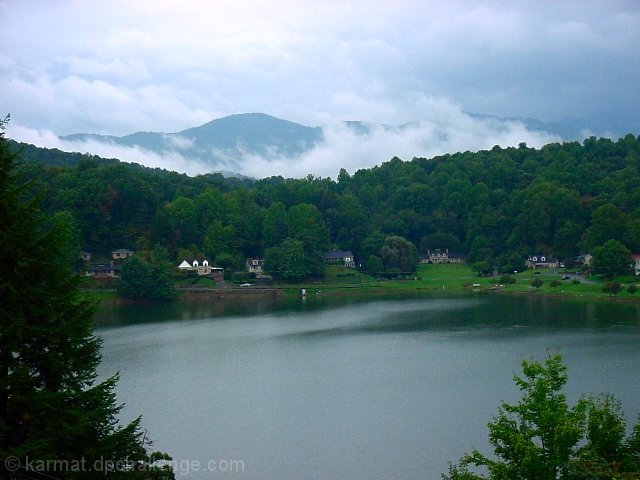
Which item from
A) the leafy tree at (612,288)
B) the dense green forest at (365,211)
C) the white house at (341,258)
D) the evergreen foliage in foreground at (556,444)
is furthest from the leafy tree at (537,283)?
the evergreen foliage in foreground at (556,444)

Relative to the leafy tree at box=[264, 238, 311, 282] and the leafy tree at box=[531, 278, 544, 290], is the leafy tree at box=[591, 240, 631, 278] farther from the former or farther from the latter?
the leafy tree at box=[264, 238, 311, 282]

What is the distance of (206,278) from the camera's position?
48.6 meters

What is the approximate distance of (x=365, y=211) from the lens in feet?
221

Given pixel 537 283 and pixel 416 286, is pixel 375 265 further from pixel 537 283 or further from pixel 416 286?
pixel 537 283

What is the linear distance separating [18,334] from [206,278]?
4255 centimetres

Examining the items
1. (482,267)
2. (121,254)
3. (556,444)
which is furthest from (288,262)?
(556,444)

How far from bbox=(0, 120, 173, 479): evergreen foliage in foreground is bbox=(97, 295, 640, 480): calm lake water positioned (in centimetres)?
659

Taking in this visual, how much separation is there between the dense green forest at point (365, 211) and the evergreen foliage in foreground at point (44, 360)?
3911cm

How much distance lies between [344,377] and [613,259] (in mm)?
28272

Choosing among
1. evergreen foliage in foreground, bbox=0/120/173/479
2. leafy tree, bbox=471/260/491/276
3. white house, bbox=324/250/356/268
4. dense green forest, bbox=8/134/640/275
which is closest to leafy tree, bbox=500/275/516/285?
leafy tree, bbox=471/260/491/276

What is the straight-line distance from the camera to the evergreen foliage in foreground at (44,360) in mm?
6508

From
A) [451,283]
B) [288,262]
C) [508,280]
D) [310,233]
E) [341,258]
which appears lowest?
[451,283]

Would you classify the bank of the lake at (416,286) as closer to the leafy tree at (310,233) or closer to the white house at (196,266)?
the leafy tree at (310,233)

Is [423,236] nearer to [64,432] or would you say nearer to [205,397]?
[205,397]
